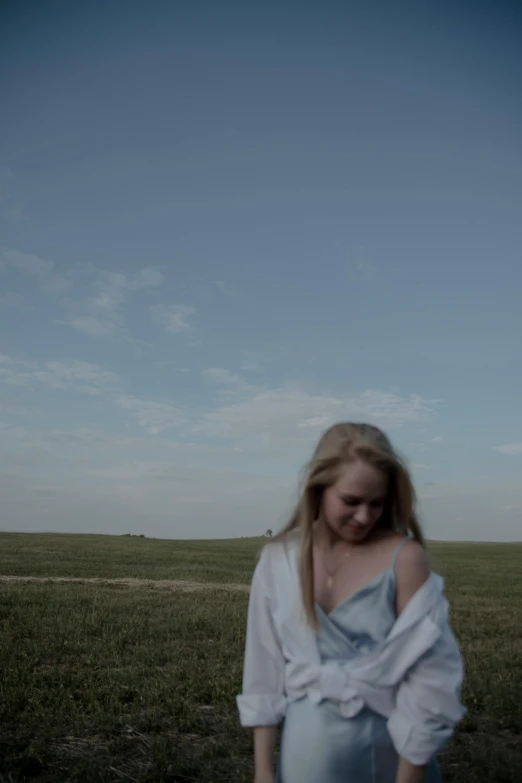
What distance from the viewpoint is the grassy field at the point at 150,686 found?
5.34m

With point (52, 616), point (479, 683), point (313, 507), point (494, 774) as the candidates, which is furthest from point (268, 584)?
point (52, 616)

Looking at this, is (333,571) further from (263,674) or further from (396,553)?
(263,674)

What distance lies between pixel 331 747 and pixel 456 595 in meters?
15.3

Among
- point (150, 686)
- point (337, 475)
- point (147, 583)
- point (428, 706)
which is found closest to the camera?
point (428, 706)

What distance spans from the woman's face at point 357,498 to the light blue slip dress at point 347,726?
0.55 feet

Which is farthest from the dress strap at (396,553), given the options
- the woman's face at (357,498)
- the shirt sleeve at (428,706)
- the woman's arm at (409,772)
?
the woman's arm at (409,772)

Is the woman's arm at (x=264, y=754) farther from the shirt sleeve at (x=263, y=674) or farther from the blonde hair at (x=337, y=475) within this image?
the blonde hair at (x=337, y=475)

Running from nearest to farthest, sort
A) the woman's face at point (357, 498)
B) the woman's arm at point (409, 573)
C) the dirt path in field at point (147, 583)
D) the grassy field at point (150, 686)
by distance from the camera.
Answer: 1. the woman's arm at point (409, 573)
2. the woman's face at point (357, 498)
3. the grassy field at point (150, 686)
4. the dirt path in field at point (147, 583)

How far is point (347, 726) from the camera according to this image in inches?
96.7

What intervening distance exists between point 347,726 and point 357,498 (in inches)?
32.5

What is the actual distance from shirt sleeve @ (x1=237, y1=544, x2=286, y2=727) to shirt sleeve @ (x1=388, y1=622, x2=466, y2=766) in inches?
19.5

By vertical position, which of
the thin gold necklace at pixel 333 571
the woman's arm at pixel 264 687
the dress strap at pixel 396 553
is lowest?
the woman's arm at pixel 264 687

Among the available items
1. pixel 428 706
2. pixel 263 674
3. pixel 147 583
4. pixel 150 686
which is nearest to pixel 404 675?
pixel 428 706

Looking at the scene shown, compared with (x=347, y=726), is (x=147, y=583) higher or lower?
lower
